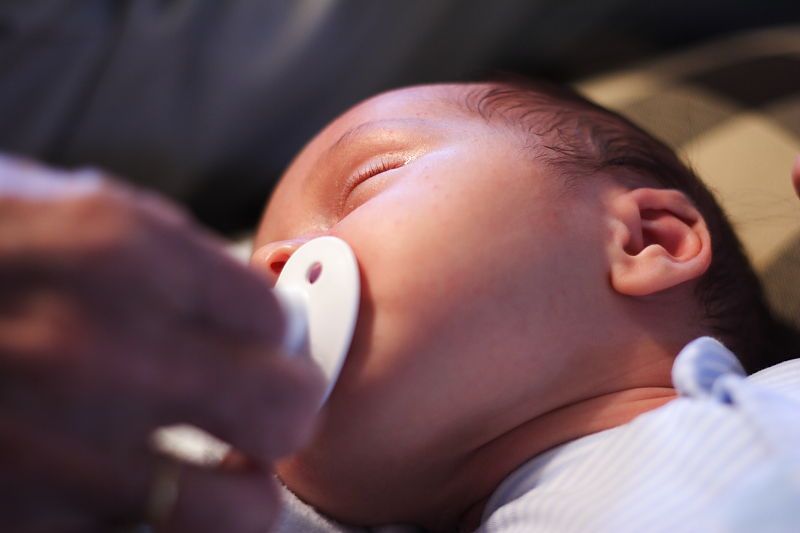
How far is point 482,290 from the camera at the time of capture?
2.67ft

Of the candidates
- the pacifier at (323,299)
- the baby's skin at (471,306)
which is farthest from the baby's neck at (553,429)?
the pacifier at (323,299)

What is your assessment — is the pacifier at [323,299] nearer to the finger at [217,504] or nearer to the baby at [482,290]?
the baby at [482,290]

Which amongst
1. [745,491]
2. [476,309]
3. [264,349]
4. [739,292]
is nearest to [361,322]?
[476,309]

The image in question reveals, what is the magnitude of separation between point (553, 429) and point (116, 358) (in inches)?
20.2

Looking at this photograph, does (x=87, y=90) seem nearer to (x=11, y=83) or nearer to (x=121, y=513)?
(x=11, y=83)

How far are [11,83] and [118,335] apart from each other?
1.07m

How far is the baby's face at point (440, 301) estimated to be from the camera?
790mm

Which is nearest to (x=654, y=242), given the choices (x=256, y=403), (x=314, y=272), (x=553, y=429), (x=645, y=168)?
(x=645, y=168)

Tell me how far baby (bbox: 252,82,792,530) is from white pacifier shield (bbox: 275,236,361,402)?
24 millimetres

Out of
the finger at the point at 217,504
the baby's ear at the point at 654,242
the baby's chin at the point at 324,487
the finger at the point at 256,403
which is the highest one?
the baby's ear at the point at 654,242

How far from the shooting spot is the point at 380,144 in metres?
0.94

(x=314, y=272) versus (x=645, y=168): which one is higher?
(x=645, y=168)

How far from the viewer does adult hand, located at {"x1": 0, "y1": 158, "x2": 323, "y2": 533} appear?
0.47 metres

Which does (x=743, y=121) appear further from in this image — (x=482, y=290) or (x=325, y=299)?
(x=325, y=299)
